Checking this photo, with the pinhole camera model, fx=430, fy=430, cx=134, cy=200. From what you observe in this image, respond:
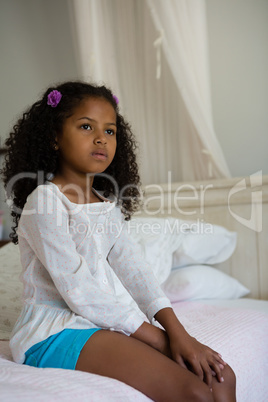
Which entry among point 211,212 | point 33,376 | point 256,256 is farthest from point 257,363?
point 211,212

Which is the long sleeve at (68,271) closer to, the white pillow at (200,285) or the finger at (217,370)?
the finger at (217,370)

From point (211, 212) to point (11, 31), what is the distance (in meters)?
1.87

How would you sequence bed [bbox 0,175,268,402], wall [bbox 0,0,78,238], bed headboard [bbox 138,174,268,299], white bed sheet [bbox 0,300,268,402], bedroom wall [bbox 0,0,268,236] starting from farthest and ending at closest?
1. wall [bbox 0,0,78,238]
2. bedroom wall [bbox 0,0,268,236]
3. bed headboard [bbox 138,174,268,299]
4. bed [bbox 0,175,268,402]
5. white bed sheet [bbox 0,300,268,402]

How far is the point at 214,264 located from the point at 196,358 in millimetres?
1145

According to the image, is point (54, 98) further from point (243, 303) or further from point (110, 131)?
point (243, 303)

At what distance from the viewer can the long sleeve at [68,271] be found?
3.23ft

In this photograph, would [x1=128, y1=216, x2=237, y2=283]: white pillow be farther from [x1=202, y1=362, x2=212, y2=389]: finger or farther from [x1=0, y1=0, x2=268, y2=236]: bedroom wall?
[x1=202, y1=362, x2=212, y2=389]: finger

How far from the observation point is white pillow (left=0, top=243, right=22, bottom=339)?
1443 mm

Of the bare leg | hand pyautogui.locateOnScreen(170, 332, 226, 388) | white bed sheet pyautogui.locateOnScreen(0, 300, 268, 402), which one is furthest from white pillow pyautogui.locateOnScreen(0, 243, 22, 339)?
hand pyautogui.locateOnScreen(170, 332, 226, 388)

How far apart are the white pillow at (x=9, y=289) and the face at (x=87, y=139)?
0.55 meters

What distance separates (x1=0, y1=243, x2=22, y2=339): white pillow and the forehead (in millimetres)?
707

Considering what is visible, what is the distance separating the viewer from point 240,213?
2.00 meters

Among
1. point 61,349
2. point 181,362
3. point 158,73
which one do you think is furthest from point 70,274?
point 158,73

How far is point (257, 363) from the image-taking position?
121 cm
